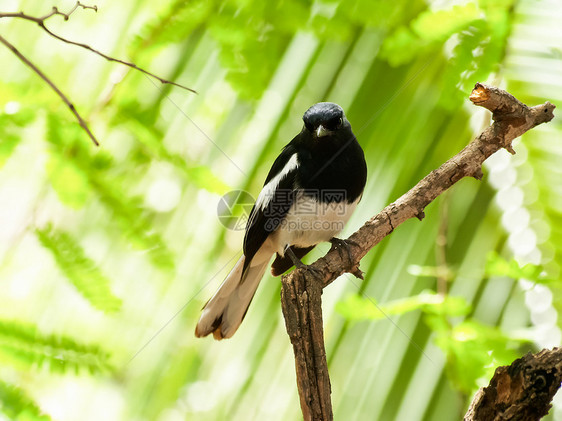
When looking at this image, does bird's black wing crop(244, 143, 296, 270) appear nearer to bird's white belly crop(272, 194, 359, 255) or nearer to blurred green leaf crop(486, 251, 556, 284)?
bird's white belly crop(272, 194, 359, 255)

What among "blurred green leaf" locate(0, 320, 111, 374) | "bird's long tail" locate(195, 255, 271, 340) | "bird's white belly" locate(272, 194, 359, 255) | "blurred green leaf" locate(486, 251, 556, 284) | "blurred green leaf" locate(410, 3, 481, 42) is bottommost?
"blurred green leaf" locate(0, 320, 111, 374)

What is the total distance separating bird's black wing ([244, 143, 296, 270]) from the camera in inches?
80.4

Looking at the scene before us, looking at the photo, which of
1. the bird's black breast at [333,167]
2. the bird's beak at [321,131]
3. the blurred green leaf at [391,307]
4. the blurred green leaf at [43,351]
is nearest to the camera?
the blurred green leaf at [43,351]

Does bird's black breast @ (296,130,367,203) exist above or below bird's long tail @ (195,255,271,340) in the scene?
above

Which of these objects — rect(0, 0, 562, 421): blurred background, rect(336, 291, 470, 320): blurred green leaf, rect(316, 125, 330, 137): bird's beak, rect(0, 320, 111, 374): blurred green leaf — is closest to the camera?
rect(0, 320, 111, 374): blurred green leaf

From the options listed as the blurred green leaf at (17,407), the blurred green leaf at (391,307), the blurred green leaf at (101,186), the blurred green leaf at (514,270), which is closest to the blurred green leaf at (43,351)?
the blurred green leaf at (17,407)

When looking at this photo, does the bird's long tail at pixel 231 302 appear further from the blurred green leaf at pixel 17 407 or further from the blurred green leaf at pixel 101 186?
the blurred green leaf at pixel 17 407

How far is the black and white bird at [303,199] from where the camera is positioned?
203 cm

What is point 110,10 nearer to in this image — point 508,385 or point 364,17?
point 364,17

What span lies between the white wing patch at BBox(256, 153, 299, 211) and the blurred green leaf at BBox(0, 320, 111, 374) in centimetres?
96

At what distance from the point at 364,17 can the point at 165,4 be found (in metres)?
0.63

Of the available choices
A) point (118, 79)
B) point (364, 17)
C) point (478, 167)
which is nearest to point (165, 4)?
point (118, 79)

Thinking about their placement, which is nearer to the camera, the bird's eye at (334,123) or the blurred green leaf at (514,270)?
the blurred green leaf at (514,270)

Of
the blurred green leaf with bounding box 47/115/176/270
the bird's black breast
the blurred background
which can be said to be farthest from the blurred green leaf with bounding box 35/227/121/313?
the bird's black breast
